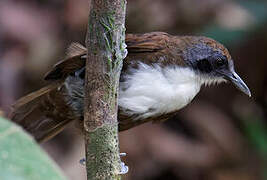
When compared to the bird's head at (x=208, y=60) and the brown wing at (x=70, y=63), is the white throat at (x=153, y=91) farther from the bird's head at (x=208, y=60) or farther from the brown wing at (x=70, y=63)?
the brown wing at (x=70, y=63)

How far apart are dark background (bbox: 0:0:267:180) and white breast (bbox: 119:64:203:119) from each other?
2388mm

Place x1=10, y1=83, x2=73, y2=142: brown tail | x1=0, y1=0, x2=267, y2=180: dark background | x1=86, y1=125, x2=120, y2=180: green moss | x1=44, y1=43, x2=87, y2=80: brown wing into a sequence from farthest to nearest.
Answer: x1=0, y1=0, x2=267, y2=180: dark background → x1=10, y1=83, x2=73, y2=142: brown tail → x1=44, y1=43, x2=87, y2=80: brown wing → x1=86, y1=125, x2=120, y2=180: green moss

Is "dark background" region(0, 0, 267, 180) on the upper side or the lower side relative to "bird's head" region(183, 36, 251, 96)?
lower

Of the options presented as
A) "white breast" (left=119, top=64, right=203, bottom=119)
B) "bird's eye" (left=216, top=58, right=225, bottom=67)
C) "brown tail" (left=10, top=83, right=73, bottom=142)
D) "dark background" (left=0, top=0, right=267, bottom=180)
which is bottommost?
"dark background" (left=0, top=0, right=267, bottom=180)

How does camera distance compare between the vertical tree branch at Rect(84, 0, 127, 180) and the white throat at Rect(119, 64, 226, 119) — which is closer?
the vertical tree branch at Rect(84, 0, 127, 180)

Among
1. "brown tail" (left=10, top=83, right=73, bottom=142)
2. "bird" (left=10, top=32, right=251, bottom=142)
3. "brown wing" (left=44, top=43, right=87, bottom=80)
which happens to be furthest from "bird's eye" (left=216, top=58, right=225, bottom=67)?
"brown tail" (left=10, top=83, right=73, bottom=142)

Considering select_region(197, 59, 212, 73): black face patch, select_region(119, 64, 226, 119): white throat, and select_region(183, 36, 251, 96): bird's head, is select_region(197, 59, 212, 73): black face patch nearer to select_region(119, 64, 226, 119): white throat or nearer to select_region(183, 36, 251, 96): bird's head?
select_region(183, 36, 251, 96): bird's head

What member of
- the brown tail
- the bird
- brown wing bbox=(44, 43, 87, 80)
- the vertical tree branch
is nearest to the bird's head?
the bird

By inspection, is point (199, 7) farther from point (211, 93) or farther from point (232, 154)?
point (232, 154)

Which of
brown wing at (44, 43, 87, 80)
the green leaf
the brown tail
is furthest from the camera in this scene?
the brown tail

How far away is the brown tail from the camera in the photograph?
302 cm

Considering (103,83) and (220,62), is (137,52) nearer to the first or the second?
(220,62)

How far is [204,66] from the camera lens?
2.74 m

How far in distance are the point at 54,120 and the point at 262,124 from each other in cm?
265
